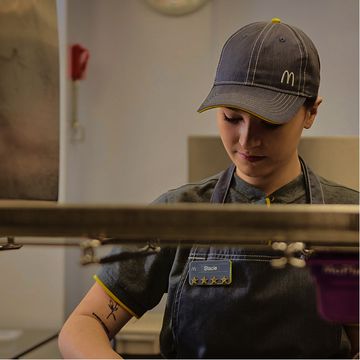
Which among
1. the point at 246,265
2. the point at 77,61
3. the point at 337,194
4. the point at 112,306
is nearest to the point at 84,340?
the point at 112,306

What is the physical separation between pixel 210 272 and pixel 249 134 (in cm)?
23

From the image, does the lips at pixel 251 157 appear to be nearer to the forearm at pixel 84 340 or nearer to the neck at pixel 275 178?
the neck at pixel 275 178

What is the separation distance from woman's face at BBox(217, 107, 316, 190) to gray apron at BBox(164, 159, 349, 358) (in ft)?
0.43

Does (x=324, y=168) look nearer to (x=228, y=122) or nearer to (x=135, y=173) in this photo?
(x=228, y=122)

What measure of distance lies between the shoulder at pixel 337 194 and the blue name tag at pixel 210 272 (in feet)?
0.70

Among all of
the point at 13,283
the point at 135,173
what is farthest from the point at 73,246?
the point at 135,173

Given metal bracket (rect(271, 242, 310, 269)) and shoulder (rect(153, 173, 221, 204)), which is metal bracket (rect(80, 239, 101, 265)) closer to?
metal bracket (rect(271, 242, 310, 269))

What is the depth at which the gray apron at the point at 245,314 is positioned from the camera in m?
0.82

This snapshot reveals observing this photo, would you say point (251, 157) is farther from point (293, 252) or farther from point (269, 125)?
point (293, 252)

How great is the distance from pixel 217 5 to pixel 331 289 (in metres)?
2.29

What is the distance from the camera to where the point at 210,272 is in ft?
2.91

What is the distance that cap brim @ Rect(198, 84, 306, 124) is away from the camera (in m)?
0.74

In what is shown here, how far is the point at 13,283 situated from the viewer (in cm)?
A: 211

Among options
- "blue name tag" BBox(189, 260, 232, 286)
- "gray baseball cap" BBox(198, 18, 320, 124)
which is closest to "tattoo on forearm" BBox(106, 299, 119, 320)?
"blue name tag" BBox(189, 260, 232, 286)
